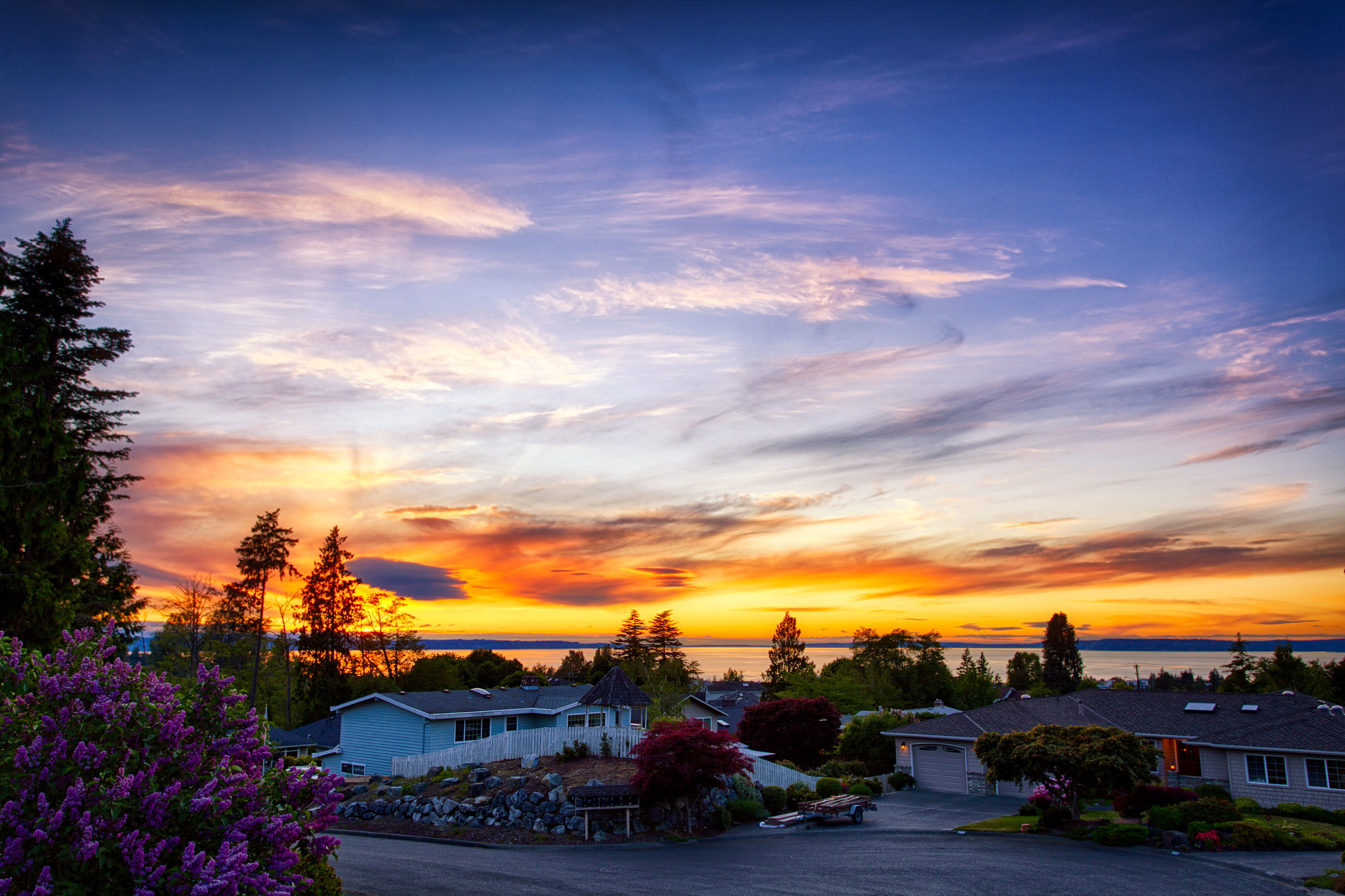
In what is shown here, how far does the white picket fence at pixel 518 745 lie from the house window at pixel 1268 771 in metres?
27.3

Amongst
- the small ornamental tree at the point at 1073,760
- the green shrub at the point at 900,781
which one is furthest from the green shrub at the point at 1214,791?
the green shrub at the point at 900,781

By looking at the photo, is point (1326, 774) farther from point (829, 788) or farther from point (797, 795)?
point (797, 795)

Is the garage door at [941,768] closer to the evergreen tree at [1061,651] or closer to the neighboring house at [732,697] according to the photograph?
the neighboring house at [732,697]

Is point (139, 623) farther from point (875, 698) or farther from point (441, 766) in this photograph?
point (875, 698)

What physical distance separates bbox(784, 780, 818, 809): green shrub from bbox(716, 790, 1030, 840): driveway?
309 cm

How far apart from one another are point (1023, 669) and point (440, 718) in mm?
112527

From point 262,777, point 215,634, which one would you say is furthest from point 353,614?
point 262,777

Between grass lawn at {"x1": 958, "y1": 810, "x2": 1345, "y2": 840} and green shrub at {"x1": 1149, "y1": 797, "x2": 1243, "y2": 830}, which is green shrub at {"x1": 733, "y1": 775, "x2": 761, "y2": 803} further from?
green shrub at {"x1": 1149, "y1": 797, "x2": 1243, "y2": 830}

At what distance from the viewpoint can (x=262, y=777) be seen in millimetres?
9242

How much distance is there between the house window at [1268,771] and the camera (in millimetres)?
34906

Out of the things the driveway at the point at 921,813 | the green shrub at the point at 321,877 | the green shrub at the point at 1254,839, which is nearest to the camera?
the green shrub at the point at 321,877

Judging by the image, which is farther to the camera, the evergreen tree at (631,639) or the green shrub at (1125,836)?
the evergreen tree at (631,639)

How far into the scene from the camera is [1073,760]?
92.7ft

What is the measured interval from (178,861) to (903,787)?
43.3 m
